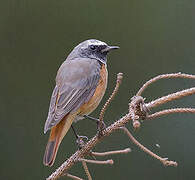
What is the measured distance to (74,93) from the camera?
8.95ft

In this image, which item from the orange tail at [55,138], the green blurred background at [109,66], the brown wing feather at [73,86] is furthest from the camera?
the green blurred background at [109,66]

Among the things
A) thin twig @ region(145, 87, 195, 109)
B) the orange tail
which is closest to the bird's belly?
the orange tail

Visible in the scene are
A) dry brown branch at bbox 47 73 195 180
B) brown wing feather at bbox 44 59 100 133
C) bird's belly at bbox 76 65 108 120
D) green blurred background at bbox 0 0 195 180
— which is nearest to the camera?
dry brown branch at bbox 47 73 195 180

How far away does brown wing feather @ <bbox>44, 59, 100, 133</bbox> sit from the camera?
2.59m

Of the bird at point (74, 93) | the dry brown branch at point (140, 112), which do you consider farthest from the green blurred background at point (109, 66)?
the dry brown branch at point (140, 112)

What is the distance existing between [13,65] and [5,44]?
0.22 metres

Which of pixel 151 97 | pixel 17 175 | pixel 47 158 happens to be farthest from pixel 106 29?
pixel 47 158

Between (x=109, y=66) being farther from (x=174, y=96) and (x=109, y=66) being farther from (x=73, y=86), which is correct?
(x=174, y=96)

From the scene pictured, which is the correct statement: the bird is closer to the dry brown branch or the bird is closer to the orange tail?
the orange tail

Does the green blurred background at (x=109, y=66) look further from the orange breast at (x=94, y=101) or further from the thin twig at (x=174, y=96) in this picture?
the thin twig at (x=174, y=96)

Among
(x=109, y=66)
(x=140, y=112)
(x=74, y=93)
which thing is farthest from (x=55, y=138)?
(x=109, y=66)

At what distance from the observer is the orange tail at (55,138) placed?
2006 mm

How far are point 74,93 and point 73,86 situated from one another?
48 mm

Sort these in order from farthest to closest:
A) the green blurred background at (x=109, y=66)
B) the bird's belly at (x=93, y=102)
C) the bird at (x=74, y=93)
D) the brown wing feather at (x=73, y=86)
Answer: the green blurred background at (x=109, y=66)
the bird's belly at (x=93, y=102)
the brown wing feather at (x=73, y=86)
the bird at (x=74, y=93)
